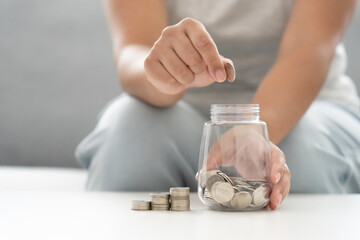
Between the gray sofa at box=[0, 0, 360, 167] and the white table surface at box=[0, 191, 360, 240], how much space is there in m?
1.15

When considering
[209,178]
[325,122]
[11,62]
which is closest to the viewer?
[209,178]

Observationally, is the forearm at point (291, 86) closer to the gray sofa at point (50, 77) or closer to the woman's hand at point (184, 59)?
the woman's hand at point (184, 59)

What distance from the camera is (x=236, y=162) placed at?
68cm

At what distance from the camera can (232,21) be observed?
125 cm

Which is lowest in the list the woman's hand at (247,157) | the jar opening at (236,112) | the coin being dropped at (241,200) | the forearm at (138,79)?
the coin being dropped at (241,200)

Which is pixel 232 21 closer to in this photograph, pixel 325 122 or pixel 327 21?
pixel 327 21

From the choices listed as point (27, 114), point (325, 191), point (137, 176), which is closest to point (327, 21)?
point (325, 191)

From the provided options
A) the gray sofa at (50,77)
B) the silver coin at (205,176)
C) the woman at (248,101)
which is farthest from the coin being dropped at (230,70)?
the gray sofa at (50,77)

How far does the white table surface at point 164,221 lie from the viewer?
1.73 feet

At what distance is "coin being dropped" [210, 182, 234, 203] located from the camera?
2.21 ft

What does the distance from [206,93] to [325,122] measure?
0.27 metres

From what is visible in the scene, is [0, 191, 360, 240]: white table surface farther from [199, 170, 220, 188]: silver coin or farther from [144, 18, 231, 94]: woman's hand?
[144, 18, 231, 94]: woman's hand

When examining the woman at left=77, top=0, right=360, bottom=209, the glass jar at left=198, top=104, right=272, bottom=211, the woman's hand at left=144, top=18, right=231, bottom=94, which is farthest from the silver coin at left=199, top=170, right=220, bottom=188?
the woman at left=77, top=0, right=360, bottom=209

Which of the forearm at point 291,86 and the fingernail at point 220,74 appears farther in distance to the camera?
the forearm at point 291,86
